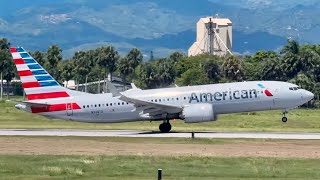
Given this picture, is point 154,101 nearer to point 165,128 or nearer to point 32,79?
point 165,128

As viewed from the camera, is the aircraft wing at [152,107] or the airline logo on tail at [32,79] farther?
the airline logo on tail at [32,79]

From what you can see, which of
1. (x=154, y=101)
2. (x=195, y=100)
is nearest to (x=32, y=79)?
(x=154, y=101)

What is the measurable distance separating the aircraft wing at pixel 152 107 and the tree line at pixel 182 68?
61.5 meters

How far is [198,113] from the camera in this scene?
6309cm

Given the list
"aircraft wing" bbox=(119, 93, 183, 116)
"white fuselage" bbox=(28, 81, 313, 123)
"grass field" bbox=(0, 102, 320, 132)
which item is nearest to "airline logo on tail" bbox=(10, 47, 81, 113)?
"white fuselage" bbox=(28, 81, 313, 123)

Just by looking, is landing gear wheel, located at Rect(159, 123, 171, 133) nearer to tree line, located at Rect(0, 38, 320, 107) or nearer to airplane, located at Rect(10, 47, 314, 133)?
airplane, located at Rect(10, 47, 314, 133)

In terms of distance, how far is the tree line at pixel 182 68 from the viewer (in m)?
150

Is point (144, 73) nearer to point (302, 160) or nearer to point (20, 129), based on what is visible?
point (20, 129)

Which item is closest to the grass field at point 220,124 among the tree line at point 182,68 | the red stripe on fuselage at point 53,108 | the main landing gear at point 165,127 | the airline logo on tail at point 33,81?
the main landing gear at point 165,127

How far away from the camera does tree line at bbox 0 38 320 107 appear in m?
150

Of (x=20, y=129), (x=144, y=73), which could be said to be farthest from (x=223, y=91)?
(x=144, y=73)

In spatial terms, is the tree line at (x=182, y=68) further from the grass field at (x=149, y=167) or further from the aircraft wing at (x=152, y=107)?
the grass field at (x=149, y=167)

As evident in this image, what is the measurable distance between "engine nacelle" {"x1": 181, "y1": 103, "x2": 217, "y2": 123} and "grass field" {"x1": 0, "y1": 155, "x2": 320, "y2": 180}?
61.3ft

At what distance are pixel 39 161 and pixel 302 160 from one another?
12.5 meters
